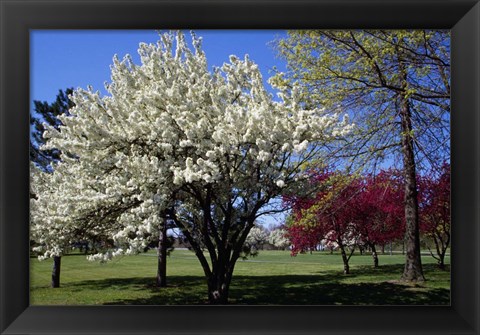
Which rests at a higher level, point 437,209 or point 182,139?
point 182,139

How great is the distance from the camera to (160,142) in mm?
3840

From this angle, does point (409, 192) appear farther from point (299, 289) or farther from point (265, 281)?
point (265, 281)

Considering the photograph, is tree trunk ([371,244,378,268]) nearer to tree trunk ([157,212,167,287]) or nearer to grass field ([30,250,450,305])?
grass field ([30,250,450,305])

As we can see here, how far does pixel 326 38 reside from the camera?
4.15m

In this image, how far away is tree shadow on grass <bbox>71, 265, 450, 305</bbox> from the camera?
12.9ft

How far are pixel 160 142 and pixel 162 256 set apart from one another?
1096 mm

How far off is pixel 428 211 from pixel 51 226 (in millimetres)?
3496

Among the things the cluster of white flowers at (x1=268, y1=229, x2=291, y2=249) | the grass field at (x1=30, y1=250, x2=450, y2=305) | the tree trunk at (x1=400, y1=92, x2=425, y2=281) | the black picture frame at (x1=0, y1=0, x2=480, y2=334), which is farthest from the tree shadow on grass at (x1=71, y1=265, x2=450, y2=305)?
the black picture frame at (x1=0, y1=0, x2=480, y2=334)

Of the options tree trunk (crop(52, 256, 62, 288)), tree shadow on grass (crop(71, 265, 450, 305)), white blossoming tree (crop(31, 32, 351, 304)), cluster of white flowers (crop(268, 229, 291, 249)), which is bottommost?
tree shadow on grass (crop(71, 265, 450, 305))

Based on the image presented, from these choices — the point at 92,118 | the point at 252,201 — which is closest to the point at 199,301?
the point at 252,201

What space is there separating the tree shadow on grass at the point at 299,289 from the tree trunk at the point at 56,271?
199 mm
